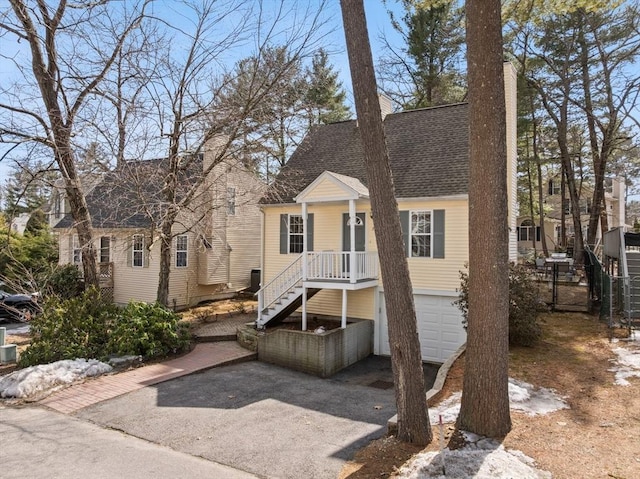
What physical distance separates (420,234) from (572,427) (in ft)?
24.9

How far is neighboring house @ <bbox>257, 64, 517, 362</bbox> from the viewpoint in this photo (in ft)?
40.0

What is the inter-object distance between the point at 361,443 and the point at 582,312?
970 centimetres

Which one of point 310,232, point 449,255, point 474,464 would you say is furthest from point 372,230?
point 474,464

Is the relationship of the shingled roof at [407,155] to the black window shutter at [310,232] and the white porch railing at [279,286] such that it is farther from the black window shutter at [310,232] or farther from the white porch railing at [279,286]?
the white porch railing at [279,286]

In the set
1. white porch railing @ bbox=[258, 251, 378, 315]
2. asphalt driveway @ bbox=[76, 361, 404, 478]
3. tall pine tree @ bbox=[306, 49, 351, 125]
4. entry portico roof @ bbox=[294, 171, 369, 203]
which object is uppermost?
tall pine tree @ bbox=[306, 49, 351, 125]

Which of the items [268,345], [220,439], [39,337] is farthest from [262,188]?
[220,439]

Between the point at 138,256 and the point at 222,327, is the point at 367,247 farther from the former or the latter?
the point at 138,256

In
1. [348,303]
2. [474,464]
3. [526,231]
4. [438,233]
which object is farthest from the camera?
[526,231]

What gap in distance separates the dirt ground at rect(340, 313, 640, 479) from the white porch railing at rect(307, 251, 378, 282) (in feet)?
14.9

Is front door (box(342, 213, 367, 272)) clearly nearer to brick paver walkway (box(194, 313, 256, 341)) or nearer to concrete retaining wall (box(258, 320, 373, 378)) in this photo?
concrete retaining wall (box(258, 320, 373, 378))

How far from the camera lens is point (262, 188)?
51.0 ft

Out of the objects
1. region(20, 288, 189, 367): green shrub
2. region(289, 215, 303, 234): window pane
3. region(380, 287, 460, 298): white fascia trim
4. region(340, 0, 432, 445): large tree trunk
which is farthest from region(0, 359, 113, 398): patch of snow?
region(380, 287, 460, 298): white fascia trim

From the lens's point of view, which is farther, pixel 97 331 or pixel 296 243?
pixel 296 243

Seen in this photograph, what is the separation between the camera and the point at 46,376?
8711 millimetres
